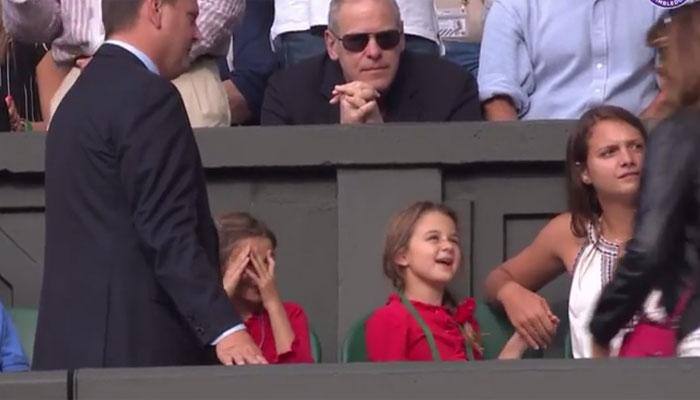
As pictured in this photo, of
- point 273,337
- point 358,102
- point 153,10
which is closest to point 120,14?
point 153,10

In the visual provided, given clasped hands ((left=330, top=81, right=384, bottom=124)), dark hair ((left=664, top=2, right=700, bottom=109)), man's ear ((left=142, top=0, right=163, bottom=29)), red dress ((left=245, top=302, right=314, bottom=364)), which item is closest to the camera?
dark hair ((left=664, top=2, right=700, bottom=109))

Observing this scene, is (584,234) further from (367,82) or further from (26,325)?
(26,325)

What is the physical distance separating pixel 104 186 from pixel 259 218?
2.09m

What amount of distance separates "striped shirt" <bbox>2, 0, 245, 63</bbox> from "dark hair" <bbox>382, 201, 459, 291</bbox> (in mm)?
1125

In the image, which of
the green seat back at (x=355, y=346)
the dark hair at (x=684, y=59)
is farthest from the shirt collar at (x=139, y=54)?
the green seat back at (x=355, y=346)

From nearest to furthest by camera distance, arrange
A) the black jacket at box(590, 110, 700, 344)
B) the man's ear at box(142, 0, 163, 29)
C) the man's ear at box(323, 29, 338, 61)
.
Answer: the black jacket at box(590, 110, 700, 344) < the man's ear at box(142, 0, 163, 29) < the man's ear at box(323, 29, 338, 61)

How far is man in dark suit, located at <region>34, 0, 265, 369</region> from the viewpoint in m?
5.68

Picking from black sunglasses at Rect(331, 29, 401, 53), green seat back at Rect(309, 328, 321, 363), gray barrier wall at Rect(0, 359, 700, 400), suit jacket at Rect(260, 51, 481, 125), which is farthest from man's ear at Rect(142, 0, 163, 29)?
suit jacket at Rect(260, 51, 481, 125)

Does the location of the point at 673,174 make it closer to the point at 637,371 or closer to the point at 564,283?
the point at 637,371

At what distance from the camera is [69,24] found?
8.02 metres

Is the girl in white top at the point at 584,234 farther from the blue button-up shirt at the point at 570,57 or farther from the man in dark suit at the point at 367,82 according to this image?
the man in dark suit at the point at 367,82

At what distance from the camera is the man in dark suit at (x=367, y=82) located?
25.2ft

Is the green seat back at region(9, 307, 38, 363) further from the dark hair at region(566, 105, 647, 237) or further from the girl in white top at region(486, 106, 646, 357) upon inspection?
the dark hair at region(566, 105, 647, 237)

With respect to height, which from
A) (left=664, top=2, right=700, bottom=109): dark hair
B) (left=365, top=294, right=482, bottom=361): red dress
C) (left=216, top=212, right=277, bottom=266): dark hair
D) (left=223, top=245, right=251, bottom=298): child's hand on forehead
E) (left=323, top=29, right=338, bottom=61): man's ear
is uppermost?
(left=664, top=2, right=700, bottom=109): dark hair
